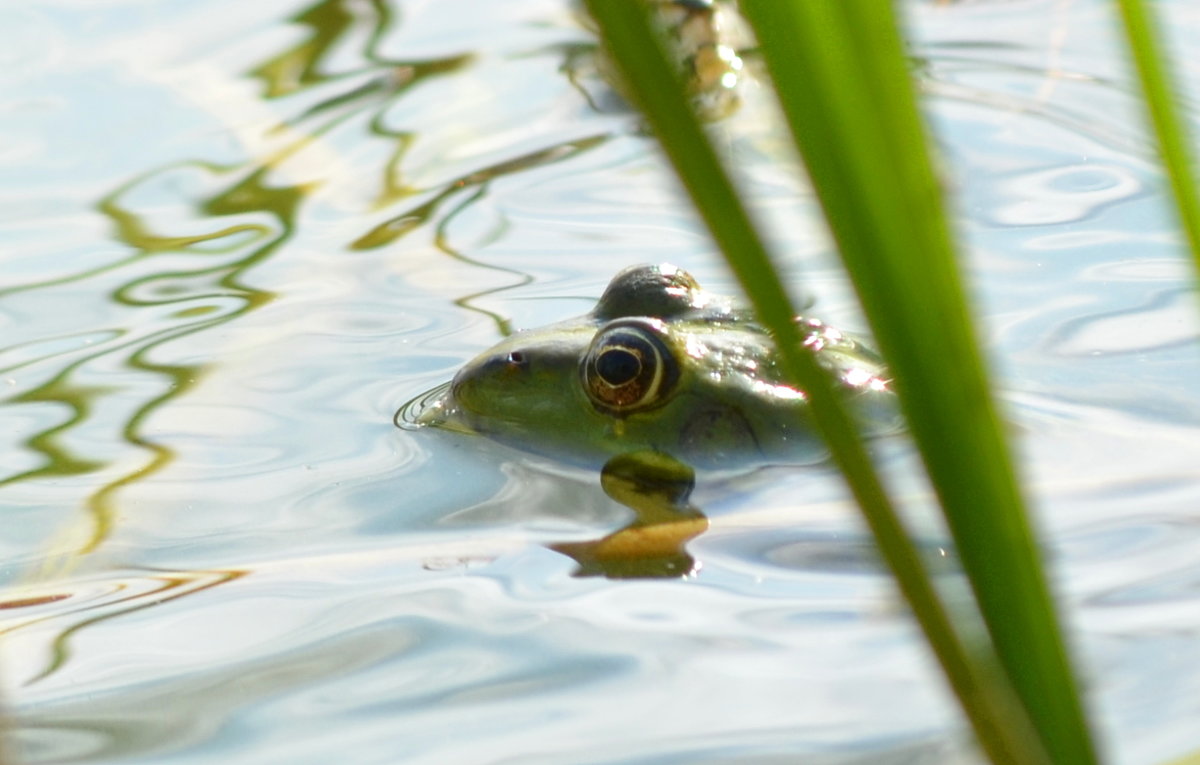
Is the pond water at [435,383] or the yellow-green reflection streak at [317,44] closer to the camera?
the pond water at [435,383]

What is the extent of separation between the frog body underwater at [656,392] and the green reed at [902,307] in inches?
85.0

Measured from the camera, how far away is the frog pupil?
3.06 m

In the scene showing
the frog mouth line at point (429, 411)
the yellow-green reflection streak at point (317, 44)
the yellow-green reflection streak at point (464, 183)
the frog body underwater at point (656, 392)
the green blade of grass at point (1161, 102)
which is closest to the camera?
the green blade of grass at point (1161, 102)

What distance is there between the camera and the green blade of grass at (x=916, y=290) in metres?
0.65

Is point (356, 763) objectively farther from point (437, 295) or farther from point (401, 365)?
point (437, 295)

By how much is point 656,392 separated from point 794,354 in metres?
2.37

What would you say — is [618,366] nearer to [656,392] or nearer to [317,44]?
[656,392]

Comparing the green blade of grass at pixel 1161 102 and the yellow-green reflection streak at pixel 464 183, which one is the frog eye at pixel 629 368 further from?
the green blade of grass at pixel 1161 102

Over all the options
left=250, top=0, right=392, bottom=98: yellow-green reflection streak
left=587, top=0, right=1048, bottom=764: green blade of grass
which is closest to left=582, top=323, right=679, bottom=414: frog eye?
left=587, top=0, right=1048, bottom=764: green blade of grass

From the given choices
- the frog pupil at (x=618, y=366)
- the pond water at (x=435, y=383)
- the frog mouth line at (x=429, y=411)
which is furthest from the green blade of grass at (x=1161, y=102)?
the frog mouth line at (x=429, y=411)

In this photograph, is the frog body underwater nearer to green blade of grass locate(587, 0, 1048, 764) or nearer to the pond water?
the pond water

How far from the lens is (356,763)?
2.00 metres

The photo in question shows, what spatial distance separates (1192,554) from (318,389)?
7.11 feet

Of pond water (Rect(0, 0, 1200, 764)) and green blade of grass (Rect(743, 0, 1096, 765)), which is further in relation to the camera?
pond water (Rect(0, 0, 1200, 764))
